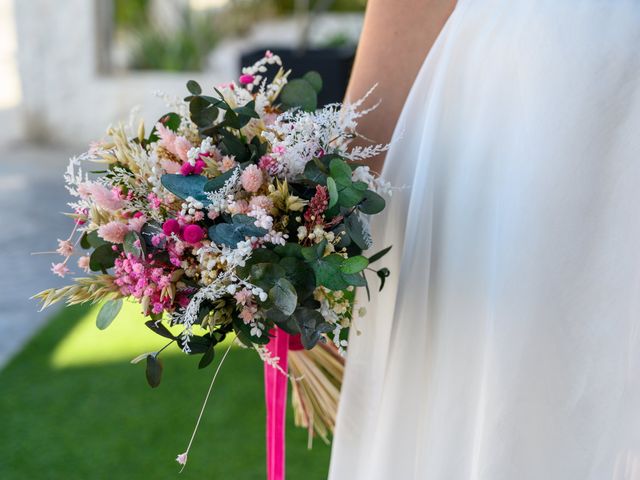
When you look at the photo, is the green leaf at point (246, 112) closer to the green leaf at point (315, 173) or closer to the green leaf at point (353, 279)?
the green leaf at point (315, 173)

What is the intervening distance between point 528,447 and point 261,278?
454mm


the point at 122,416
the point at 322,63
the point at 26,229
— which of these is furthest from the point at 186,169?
the point at 322,63

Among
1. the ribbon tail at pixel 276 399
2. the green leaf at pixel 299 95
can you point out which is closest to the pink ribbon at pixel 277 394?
the ribbon tail at pixel 276 399

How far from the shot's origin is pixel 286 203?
0.93 metres

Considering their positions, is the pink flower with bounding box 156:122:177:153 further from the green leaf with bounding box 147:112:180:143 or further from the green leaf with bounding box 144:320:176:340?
the green leaf with bounding box 144:320:176:340

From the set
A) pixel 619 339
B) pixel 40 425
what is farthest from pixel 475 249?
pixel 40 425

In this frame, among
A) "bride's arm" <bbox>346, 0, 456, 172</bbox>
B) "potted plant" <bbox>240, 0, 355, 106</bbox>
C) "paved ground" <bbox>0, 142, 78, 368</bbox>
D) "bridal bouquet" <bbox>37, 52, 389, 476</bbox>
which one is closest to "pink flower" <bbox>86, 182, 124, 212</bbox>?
"bridal bouquet" <bbox>37, 52, 389, 476</bbox>

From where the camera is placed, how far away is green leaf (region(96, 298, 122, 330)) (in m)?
0.98

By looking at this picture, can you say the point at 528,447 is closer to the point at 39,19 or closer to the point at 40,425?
the point at 40,425

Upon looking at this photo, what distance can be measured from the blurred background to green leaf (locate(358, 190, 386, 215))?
0.33 meters

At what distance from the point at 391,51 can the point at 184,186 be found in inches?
14.9

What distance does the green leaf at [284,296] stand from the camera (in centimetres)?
87

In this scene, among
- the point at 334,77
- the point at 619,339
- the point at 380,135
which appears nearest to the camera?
the point at 619,339

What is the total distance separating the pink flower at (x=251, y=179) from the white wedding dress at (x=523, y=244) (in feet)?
0.86
